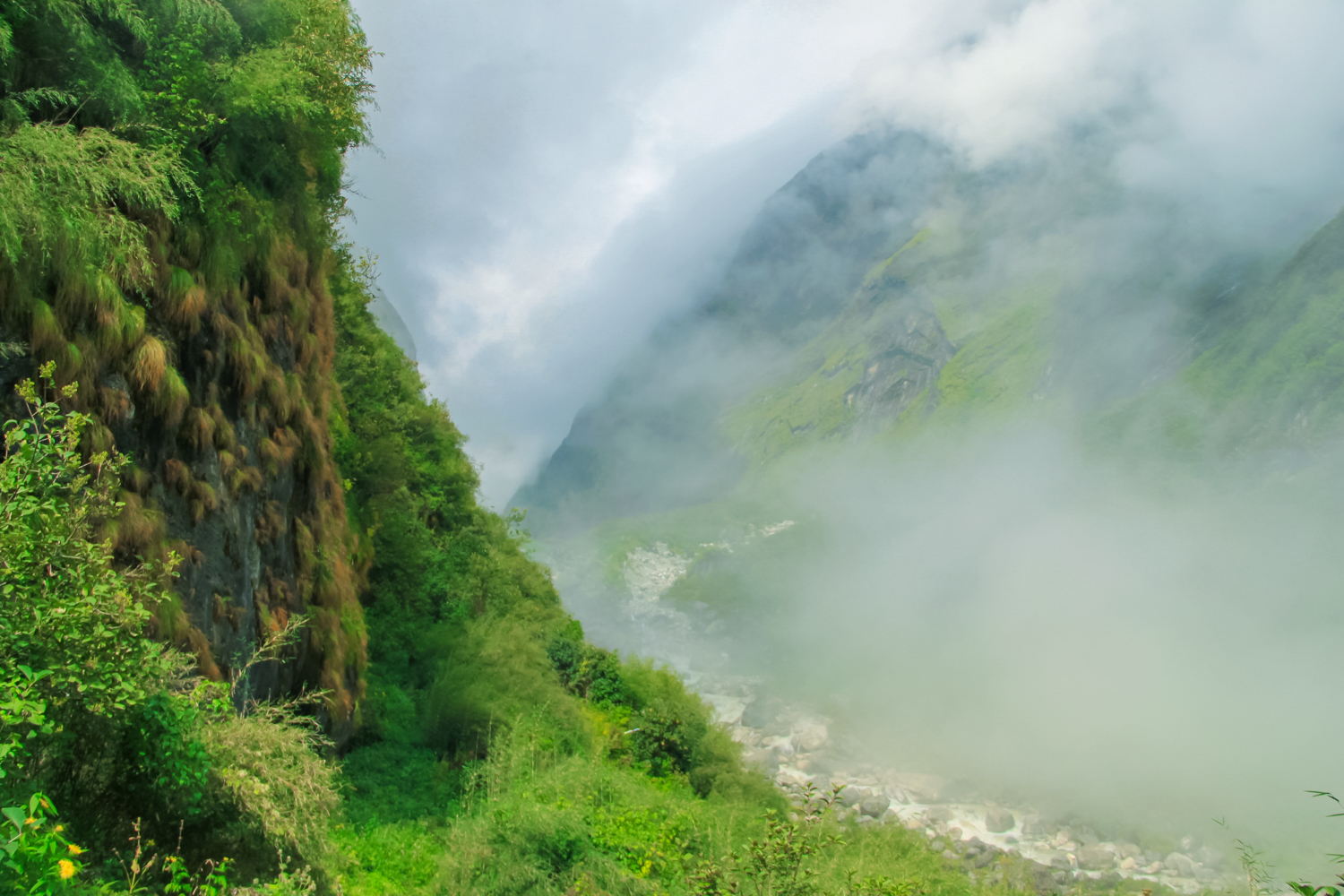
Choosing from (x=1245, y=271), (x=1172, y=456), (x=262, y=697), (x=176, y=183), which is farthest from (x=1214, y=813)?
(x=1245, y=271)

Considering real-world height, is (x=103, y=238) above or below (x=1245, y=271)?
below

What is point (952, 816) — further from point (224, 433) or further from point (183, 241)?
point (183, 241)

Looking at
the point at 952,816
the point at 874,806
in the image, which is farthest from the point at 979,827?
the point at 874,806

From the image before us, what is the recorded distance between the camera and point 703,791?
23.8 m

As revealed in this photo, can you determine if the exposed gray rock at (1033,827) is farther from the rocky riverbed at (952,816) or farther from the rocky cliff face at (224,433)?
the rocky cliff face at (224,433)

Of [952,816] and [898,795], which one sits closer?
[952,816]

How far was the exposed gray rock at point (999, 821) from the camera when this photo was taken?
49.2 meters

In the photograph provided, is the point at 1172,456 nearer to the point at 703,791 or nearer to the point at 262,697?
the point at 703,791

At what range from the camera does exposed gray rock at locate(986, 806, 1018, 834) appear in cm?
4922

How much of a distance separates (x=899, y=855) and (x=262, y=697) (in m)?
17.0

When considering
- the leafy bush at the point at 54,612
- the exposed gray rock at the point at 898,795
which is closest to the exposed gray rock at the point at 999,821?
the exposed gray rock at the point at 898,795

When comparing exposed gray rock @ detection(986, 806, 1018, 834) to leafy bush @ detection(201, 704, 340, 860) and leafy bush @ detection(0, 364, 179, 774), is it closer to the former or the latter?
leafy bush @ detection(201, 704, 340, 860)

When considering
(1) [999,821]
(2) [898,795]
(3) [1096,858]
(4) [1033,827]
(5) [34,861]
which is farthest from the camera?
(2) [898,795]

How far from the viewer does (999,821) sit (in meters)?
49.7
